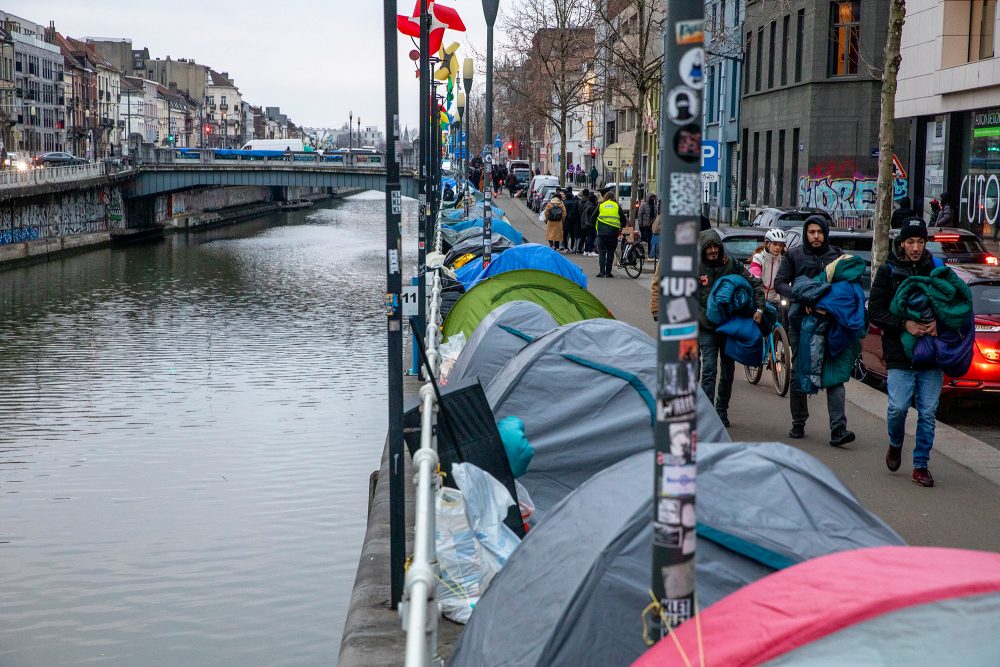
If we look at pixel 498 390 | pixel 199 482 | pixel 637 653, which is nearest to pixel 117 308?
pixel 199 482

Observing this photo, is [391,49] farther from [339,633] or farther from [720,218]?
[720,218]

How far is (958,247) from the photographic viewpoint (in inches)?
731

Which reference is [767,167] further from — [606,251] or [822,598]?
[822,598]

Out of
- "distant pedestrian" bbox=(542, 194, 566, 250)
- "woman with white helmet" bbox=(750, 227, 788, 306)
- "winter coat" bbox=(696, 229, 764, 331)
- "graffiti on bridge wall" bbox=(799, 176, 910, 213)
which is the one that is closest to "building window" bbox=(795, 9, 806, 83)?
"graffiti on bridge wall" bbox=(799, 176, 910, 213)

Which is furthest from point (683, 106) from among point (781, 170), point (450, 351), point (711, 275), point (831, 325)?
point (781, 170)

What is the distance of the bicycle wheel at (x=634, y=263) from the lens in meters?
29.1

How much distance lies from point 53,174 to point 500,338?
47457mm

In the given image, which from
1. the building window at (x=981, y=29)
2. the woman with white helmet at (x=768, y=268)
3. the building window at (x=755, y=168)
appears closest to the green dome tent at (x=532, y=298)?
the woman with white helmet at (x=768, y=268)

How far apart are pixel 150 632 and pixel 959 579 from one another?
30.2 ft

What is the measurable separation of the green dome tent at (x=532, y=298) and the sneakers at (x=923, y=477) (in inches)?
165

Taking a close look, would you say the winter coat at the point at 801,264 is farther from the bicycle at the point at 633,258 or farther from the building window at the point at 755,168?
the building window at the point at 755,168

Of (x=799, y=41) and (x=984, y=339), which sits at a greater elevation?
(x=799, y=41)

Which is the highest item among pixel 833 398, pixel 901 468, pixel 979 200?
pixel 979 200

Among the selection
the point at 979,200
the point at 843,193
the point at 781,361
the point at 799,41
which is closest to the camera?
the point at 781,361
